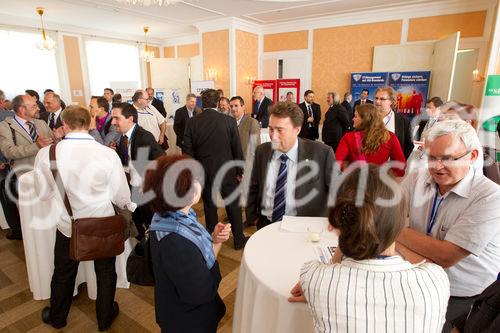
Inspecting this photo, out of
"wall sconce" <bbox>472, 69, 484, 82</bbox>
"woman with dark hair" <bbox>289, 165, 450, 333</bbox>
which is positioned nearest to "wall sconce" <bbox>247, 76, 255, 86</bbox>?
"wall sconce" <bbox>472, 69, 484, 82</bbox>

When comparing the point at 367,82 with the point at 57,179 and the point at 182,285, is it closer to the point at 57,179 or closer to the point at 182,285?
the point at 57,179

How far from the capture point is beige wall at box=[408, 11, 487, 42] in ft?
19.0

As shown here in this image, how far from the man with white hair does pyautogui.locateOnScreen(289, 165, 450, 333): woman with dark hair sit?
445mm

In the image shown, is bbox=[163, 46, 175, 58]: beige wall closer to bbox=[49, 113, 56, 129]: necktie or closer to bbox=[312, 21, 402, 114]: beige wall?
bbox=[312, 21, 402, 114]: beige wall

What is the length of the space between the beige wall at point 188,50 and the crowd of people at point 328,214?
762 centimetres

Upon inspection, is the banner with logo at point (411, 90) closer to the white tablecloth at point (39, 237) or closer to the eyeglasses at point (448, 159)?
the eyeglasses at point (448, 159)

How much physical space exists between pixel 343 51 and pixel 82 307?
723 cm

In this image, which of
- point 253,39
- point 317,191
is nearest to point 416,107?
point 253,39

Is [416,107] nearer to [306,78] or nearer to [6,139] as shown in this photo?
[306,78]

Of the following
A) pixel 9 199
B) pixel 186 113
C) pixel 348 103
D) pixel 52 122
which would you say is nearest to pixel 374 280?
pixel 9 199

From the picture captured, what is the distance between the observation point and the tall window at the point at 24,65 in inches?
288

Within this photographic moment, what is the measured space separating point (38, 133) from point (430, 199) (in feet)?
12.0

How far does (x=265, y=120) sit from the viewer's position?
5703mm

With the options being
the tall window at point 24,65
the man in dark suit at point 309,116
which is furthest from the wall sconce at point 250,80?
the tall window at point 24,65
